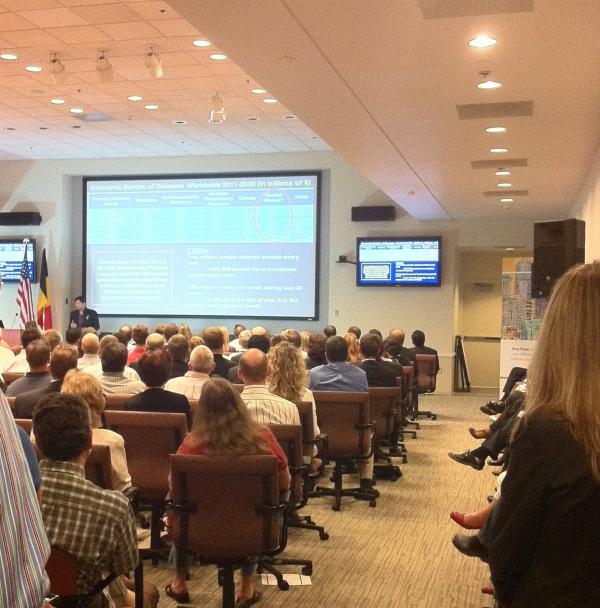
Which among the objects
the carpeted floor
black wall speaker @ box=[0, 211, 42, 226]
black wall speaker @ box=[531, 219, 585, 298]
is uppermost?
black wall speaker @ box=[0, 211, 42, 226]

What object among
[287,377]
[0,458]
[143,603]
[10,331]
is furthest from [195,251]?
[0,458]

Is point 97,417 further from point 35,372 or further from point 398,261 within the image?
point 398,261

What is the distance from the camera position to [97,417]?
12.9ft

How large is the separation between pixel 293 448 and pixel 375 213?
10.4 metres

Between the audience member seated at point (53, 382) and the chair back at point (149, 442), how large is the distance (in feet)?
2.35

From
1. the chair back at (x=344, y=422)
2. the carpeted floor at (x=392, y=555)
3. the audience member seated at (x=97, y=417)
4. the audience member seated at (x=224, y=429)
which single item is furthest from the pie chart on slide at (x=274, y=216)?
the audience member seated at (x=224, y=429)

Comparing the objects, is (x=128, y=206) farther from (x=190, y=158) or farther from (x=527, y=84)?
(x=527, y=84)

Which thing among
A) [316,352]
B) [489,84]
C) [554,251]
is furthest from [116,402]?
[554,251]

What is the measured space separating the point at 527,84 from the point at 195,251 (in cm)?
1067

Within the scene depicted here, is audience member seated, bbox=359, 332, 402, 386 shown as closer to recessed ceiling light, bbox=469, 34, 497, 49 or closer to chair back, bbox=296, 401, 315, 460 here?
chair back, bbox=296, 401, 315, 460

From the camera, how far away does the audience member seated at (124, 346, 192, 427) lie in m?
4.79

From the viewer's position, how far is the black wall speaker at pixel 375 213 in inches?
576

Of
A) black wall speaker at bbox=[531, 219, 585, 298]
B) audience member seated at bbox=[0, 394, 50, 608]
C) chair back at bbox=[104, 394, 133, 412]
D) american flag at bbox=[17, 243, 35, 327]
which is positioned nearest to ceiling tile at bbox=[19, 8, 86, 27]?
chair back at bbox=[104, 394, 133, 412]

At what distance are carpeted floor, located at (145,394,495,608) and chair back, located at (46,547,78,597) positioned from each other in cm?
164
